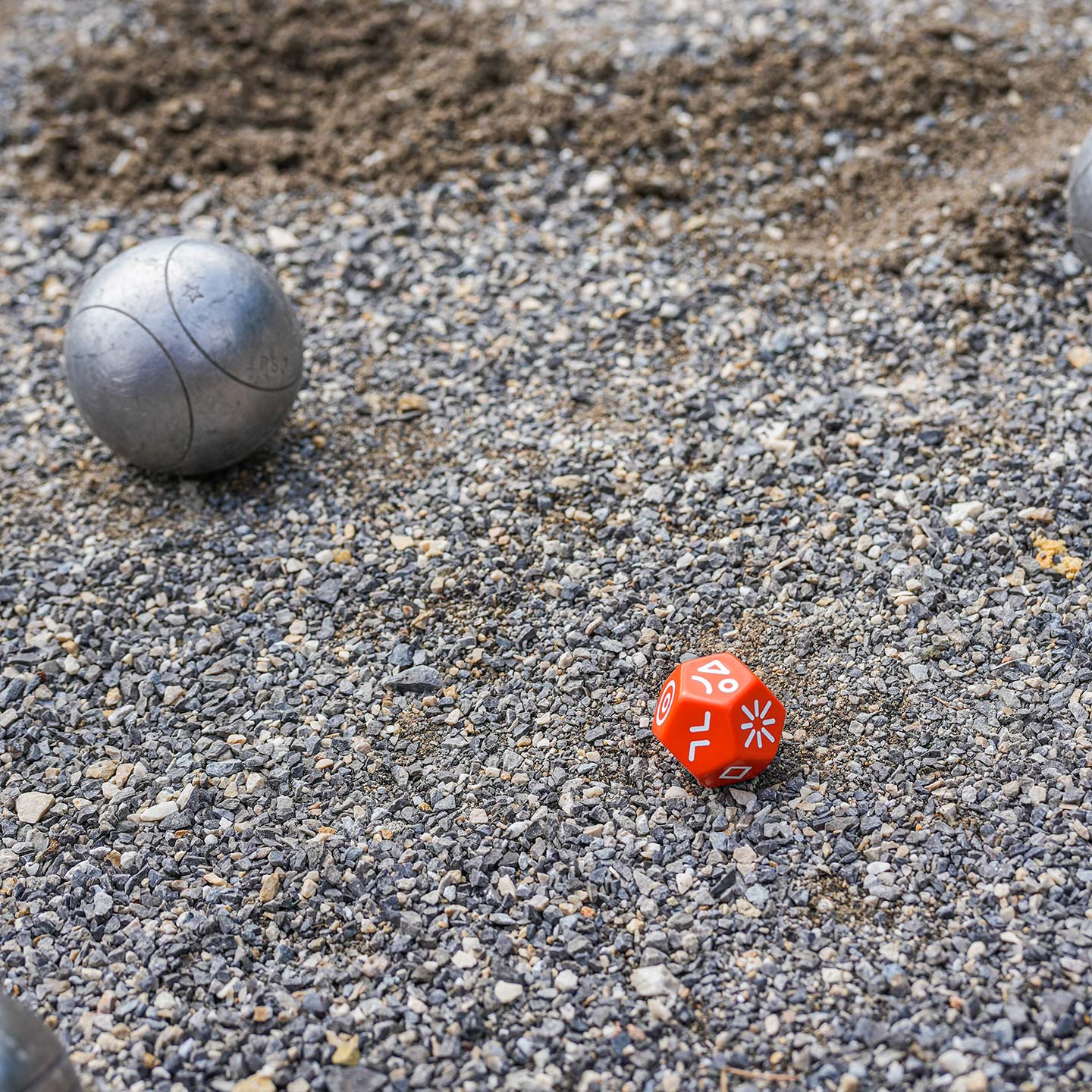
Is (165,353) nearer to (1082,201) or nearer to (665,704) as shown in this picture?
(665,704)

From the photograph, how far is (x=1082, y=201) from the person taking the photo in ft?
17.2

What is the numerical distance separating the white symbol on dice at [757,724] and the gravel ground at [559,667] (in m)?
0.21

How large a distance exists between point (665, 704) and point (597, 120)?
415cm

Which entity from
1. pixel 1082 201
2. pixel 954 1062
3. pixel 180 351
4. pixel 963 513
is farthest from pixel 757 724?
pixel 1082 201

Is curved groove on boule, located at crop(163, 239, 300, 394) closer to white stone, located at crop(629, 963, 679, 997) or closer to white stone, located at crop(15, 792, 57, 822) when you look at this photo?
white stone, located at crop(15, 792, 57, 822)

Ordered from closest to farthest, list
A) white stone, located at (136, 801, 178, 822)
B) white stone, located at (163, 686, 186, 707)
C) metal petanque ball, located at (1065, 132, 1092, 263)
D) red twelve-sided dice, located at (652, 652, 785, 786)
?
red twelve-sided dice, located at (652, 652, 785, 786)
white stone, located at (136, 801, 178, 822)
white stone, located at (163, 686, 186, 707)
metal petanque ball, located at (1065, 132, 1092, 263)

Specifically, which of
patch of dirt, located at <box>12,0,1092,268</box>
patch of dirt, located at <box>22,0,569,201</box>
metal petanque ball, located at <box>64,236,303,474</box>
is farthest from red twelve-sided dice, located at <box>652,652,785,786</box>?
patch of dirt, located at <box>22,0,569,201</box>

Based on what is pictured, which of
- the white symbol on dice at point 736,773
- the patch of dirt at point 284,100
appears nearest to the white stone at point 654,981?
the white symbol on dice at point 736,773

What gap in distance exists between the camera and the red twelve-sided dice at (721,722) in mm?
3893

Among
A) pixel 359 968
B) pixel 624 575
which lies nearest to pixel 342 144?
pixel 624 575

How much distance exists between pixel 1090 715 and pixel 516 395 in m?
2.85

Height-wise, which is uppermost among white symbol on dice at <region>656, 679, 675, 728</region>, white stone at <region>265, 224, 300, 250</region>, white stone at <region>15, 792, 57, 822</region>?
white stone at <region>265, 224, 300, 250</region>

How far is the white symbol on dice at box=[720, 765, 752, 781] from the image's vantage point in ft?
12.9

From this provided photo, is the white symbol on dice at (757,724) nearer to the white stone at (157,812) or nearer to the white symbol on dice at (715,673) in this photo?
the white symbol on dice at (715,673)
